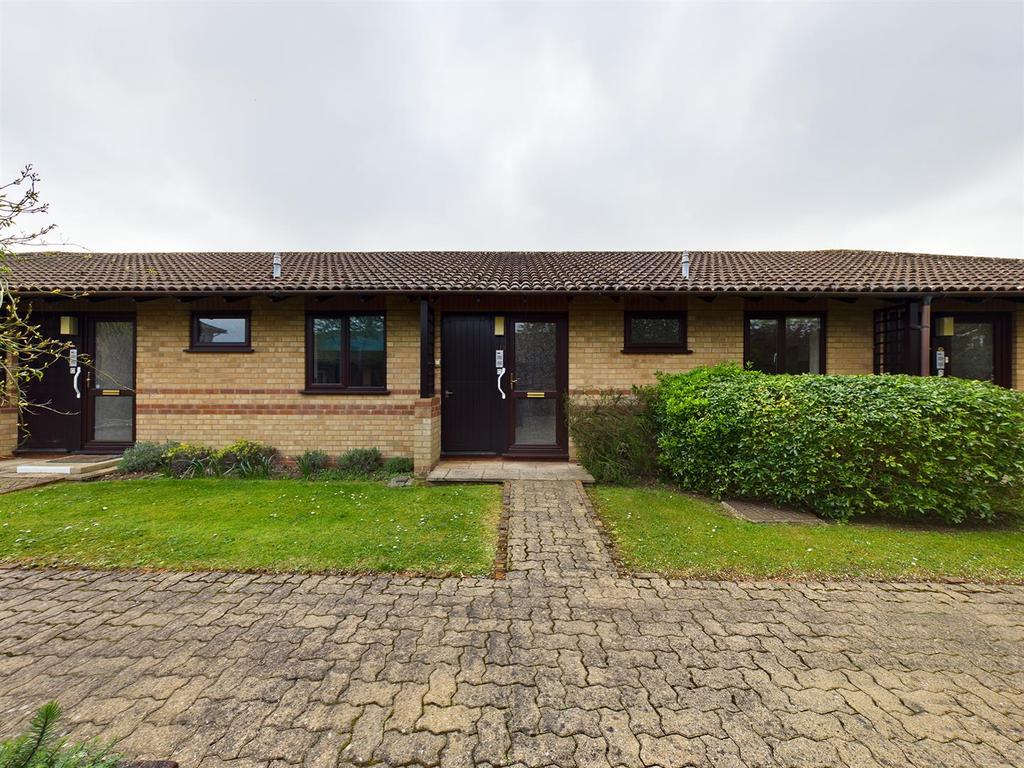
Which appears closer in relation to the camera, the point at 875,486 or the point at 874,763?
the point at 874,763

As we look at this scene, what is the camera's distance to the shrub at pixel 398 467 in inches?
268

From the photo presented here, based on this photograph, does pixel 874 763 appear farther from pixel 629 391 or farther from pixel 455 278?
pixel 455 278

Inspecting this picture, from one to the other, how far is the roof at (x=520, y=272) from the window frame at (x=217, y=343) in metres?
0.63

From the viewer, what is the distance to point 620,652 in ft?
7.84

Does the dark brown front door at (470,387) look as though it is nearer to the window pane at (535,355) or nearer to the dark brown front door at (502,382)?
the dark brown front door at (502,382)

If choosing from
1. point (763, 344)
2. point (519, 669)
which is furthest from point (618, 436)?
point (519, 669)

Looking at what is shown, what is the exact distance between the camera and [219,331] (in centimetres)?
763

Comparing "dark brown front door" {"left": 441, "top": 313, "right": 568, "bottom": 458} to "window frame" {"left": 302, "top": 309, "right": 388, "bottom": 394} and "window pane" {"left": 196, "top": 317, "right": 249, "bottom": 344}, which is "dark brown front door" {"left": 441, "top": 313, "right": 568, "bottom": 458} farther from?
"window pane" {"left": 196, "top": 317, "right": 249, "bottom": 344}

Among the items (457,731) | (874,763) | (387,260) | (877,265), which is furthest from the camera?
(387,260)

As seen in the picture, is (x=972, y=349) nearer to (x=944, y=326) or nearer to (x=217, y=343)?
(x=944, y=326)

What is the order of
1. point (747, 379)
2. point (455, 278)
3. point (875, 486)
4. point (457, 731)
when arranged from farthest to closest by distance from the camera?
point (455, 278) → point (747, 379) → point (875, 486) → point (457, 731)

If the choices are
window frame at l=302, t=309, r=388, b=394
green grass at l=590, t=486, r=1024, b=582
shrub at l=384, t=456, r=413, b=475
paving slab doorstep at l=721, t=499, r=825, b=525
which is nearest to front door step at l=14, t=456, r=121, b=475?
window frame at l=302, t=309, r=388, b=394

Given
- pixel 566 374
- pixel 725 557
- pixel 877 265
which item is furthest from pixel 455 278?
pixel 877 265

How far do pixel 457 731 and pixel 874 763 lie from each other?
5.71 ft
